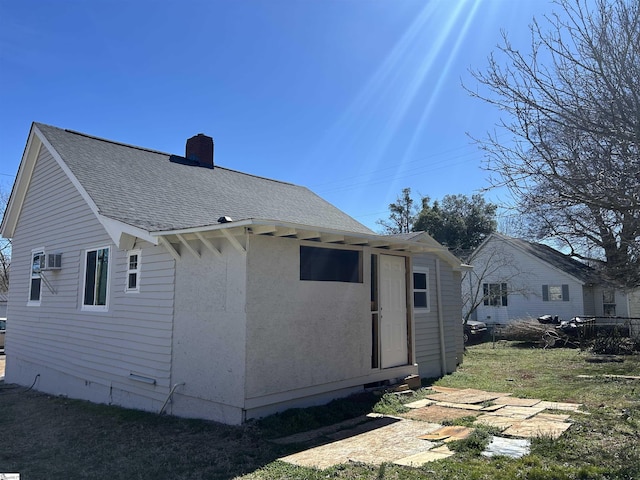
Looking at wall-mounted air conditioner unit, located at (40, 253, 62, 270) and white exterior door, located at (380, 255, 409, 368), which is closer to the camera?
white exterior door, located at (380, 255, 409, 368)

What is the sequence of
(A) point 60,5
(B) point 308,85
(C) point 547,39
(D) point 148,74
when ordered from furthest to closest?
1. (B) point 308,85
2. (D) point 148,74
3. (A) point 60,5
4. (C) point 547,39

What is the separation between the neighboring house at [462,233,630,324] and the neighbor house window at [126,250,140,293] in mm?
18998

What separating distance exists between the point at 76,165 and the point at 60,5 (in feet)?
11.2

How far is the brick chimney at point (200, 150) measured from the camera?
13555 mm

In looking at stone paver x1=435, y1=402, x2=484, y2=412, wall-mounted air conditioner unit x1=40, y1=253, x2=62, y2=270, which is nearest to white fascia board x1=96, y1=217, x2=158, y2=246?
wall-mounted air conditioner unit x1=40, y1=253, x2=62, y2=270

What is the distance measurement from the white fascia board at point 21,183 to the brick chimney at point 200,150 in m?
3.83

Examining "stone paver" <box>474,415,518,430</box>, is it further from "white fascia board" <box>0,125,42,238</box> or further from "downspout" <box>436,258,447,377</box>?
"white fascia board" <box>0,125,42,238</box>

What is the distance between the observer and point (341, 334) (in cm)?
771

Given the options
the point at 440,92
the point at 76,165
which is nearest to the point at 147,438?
the point at 76,165

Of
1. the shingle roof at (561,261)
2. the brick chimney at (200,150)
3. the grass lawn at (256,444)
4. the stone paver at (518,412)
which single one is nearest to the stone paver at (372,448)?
the grass lawn at (256,444)

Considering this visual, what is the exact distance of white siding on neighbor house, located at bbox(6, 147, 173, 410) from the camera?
7922 mm

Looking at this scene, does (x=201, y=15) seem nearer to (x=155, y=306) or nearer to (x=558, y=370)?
(x=155, y=306)

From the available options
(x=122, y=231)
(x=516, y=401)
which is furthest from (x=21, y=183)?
(x=516, y=401)

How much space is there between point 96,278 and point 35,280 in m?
3.84
